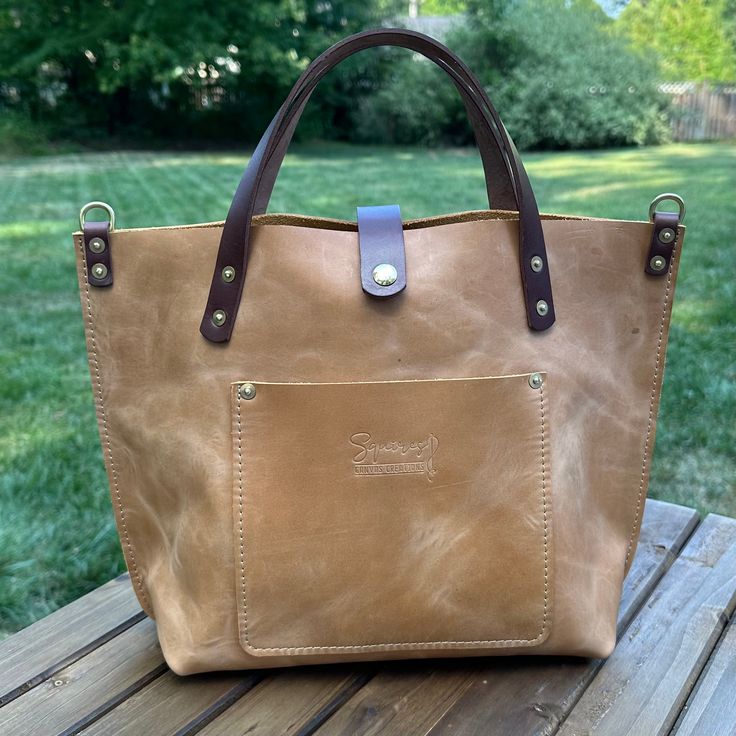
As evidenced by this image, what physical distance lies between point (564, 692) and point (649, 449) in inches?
15.2

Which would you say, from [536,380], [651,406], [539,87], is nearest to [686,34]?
[539,87]

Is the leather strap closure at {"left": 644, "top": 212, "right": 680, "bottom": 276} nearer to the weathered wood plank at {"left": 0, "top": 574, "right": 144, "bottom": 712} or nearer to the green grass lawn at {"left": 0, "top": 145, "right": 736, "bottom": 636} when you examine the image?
the weathered wood plank at {"left": 0, "top": 574, "right": 144, "bottom": 712}

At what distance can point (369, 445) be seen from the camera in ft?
3.65

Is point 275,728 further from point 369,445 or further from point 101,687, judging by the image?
point 369,445

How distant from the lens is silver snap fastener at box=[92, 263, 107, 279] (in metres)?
1.11

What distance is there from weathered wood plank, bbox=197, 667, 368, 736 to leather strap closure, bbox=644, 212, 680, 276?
2.41ft

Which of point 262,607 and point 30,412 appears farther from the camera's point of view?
point 30,412

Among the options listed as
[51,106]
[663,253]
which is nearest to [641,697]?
[663,253]

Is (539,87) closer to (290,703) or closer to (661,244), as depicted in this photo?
(661,244)

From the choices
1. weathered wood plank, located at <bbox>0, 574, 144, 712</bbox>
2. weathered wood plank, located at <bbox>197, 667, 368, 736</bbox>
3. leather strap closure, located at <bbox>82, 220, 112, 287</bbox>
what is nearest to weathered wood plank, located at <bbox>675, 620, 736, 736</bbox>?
weathered wood plank, located at <bbox>197, 667, 368, 736</bbox>

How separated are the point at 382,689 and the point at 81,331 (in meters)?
2.76

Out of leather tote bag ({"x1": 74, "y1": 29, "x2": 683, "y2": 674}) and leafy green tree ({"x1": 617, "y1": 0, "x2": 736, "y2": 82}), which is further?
leafy green tree ({"x1": 617, "y1": 0, "x2": 736, "y2": 82})

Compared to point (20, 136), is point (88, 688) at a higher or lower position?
lower

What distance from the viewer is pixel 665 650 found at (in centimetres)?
120
